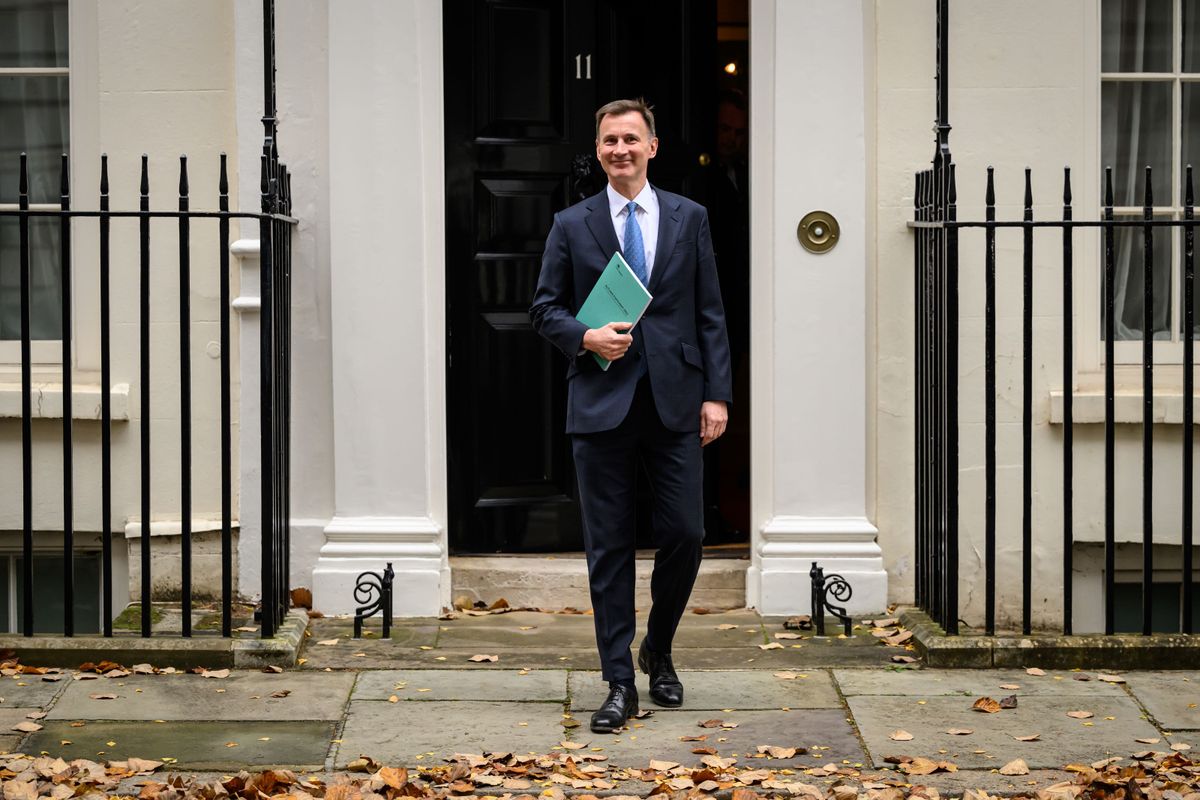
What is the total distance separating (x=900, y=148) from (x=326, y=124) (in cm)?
247

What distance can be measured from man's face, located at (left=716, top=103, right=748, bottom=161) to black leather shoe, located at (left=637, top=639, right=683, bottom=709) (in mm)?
2693

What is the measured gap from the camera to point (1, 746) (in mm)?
5125

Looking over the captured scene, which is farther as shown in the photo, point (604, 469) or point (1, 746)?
point (604, 469)

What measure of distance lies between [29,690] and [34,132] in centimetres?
280

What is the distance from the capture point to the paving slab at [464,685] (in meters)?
5.80

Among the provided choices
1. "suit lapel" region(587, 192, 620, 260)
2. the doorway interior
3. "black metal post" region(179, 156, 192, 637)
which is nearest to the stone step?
the doorway interior

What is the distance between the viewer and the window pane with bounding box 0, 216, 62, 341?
24.2ft

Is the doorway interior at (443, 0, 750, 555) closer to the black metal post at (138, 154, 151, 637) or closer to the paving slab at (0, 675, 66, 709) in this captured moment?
the black metal post at (138, 154, 151, 637)

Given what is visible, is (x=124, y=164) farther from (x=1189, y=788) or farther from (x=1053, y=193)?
(x=1189, y=788)

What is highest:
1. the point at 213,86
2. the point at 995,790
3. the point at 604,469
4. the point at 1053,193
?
the point at 213,86

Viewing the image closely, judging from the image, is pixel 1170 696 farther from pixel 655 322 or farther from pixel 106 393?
pixel 106 393

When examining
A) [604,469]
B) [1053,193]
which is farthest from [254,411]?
[1053,193]

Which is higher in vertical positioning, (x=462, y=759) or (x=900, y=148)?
(x=900, y=148)

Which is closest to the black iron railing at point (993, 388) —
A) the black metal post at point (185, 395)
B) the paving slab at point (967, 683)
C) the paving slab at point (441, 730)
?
the paving slab at point (967, 683)
